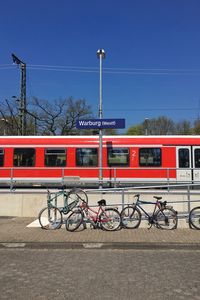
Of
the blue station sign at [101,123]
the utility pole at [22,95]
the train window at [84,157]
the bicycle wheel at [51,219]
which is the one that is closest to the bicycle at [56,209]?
the bicycle wheel at [51,219]

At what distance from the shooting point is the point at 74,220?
11758mm

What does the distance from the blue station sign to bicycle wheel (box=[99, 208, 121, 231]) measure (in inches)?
261

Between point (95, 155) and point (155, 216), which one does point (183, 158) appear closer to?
point (95, 155)

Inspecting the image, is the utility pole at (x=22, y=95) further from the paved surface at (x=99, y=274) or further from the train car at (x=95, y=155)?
the paved surface at (x=99, y=274)

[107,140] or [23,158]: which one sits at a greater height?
[107,140]

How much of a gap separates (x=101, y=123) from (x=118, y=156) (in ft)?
13.5

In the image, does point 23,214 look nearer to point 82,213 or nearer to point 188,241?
point 82,213

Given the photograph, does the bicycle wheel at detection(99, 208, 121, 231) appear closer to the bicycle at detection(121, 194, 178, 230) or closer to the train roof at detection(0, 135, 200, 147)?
the bicycle at detection(121, 194, 178, 230)

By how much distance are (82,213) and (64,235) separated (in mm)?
1028

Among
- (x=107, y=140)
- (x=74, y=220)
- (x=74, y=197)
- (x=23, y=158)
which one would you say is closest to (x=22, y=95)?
(x=23, y=158)

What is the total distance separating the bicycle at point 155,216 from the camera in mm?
11922

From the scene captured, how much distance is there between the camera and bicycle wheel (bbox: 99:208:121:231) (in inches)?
459

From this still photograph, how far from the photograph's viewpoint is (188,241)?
10.1m

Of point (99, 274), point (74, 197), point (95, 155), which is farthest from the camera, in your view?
point (95, 155)
